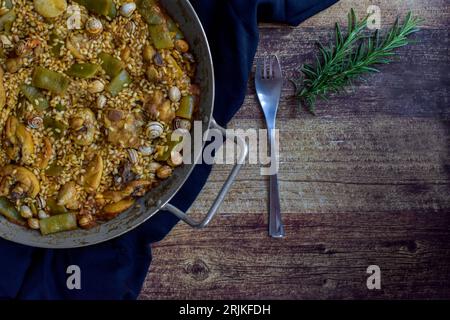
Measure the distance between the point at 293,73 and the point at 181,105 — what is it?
52 cm

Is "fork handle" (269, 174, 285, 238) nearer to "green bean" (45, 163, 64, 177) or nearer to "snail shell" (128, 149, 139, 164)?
"snail shell" (128, 149, 139, 164)

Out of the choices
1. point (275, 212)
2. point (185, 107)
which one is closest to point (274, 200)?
point (275, 212)

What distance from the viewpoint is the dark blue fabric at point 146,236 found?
224 cm

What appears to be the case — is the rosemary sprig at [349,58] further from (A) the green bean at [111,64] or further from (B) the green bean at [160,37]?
(A) the green bean at [111,64]

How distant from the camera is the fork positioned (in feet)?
7.52

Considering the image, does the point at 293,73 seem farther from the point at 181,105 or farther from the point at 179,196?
the point at 179,196

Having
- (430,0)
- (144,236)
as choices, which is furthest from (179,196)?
(430,0)

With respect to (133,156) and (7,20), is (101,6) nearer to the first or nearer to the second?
(7,20)

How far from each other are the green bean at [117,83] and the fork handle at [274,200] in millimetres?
638

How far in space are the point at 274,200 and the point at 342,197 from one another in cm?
31

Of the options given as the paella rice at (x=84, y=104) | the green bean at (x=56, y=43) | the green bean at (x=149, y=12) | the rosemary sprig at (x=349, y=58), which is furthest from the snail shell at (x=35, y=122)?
the rosemary sprig at (x=349, y=58)

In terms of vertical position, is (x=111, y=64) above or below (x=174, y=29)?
below

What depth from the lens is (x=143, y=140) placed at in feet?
7.01

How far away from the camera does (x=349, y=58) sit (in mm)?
2295
